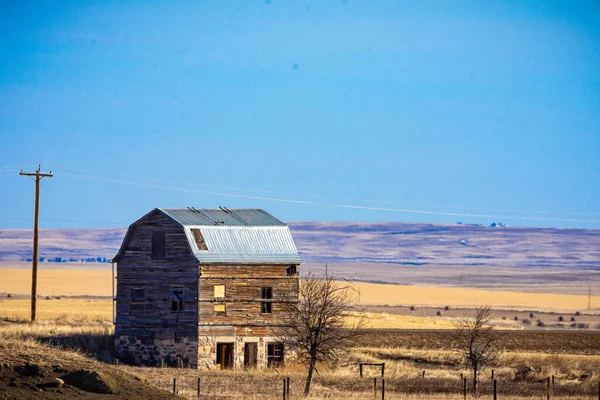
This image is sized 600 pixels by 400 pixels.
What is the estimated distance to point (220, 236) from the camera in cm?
5309

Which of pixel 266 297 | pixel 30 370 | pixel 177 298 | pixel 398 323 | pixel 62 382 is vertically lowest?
pixel 62 382

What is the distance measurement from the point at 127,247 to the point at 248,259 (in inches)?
220

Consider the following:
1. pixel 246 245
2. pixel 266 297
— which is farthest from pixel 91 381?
pixel 246 245

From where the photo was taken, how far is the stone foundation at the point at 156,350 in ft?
169

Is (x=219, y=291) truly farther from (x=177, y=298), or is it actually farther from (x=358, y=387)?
(x=358, y=387)

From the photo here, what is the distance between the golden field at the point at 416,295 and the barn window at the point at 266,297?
233 ft

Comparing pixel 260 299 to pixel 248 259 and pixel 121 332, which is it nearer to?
pixel 248 259

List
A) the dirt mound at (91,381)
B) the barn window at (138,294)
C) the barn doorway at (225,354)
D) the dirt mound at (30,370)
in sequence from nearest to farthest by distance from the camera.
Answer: the dirt mound at (91,381)
the dirt mound at (30,370)
the barn doorway at (225,354)
the barn window at (138,294)

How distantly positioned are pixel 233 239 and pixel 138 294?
4.83 meters

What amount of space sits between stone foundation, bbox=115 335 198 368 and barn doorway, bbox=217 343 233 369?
1.11 metres

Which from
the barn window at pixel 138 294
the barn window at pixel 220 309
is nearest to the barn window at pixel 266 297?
the barn window at pixel 220 309

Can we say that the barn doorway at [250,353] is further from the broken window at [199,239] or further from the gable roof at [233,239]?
the broken window at [199,239]

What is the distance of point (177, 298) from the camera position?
5244cm

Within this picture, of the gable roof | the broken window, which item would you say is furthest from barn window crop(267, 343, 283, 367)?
the broken window
